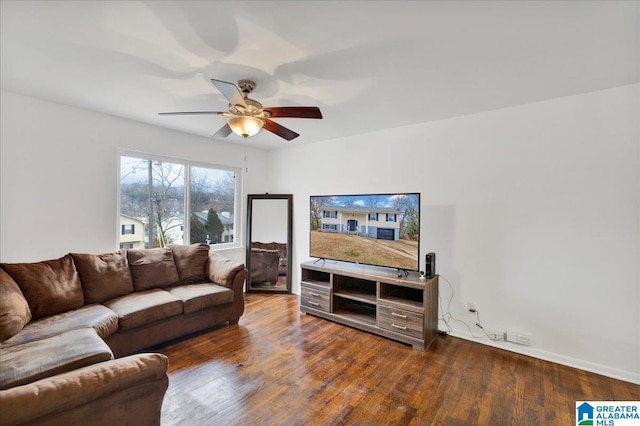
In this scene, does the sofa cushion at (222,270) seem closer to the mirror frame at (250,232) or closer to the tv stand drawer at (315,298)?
the tv stand drawer at (315,298)

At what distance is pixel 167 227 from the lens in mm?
3846

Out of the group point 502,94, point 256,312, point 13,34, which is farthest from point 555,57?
point 256,312

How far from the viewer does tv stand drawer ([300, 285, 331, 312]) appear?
3400mm

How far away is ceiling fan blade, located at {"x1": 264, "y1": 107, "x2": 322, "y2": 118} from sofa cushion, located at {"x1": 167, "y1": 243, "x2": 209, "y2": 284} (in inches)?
86.5

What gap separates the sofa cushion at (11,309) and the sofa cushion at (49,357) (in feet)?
0.80

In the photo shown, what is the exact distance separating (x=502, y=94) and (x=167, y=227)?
4.28 meters

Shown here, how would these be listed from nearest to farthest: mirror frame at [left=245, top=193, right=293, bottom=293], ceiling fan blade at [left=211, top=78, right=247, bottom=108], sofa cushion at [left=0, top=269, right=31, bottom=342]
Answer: ceiling fan blade at [left=211, top=78, right=247, bottom=108], sofa cushion at [left=0, top=269, right=31, bottom=342], mirror frame at [left=245, top=193, right=293, bottom=293]

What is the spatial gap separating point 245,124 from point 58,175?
233cm

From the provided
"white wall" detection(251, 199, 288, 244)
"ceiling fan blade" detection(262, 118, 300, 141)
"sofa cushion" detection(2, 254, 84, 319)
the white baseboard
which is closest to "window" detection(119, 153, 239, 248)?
"white wall" detection(251, 199, 288, 244)

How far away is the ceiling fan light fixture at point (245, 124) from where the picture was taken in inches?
84.6

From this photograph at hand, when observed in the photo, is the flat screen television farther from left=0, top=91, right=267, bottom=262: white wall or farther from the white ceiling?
left=0, top=91, right=267, bottom=262: white wall

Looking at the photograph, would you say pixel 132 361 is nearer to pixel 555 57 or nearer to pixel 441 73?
pixel 441 73

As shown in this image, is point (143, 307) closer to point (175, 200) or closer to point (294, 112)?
point (175, 200)

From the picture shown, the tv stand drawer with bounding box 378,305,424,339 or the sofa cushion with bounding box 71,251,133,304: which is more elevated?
the sofa cushion with bounding box 71,251,133,304
